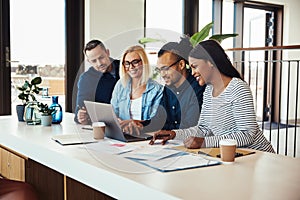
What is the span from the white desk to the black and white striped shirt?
0.65 ft

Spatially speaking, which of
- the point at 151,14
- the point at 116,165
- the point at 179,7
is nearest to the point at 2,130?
the point at 116,165

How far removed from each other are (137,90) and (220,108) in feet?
1.51

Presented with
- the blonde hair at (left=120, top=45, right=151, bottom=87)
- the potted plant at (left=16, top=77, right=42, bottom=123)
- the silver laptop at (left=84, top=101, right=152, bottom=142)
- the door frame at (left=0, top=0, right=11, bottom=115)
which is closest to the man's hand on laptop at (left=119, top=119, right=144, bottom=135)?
the silver laptop at (left=84, top=101, right=152, bottom=142)

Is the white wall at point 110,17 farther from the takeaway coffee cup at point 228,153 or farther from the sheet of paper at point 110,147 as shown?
the takeaway coffee cup at point 228,153

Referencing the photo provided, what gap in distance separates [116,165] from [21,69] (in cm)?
319

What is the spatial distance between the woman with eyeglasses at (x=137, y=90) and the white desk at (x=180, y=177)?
19.5 inches

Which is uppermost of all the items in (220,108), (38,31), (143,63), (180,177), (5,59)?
(38,31)

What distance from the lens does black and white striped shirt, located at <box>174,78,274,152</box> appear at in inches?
65.2

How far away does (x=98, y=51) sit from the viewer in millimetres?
2348

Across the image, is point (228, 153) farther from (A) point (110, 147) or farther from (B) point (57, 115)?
(B) point (57, 115)

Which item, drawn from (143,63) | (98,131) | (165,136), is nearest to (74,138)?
(98,131)

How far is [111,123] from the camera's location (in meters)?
1.76

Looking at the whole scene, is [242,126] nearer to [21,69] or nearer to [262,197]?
[262,197]

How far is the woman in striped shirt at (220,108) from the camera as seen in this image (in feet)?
5.52
